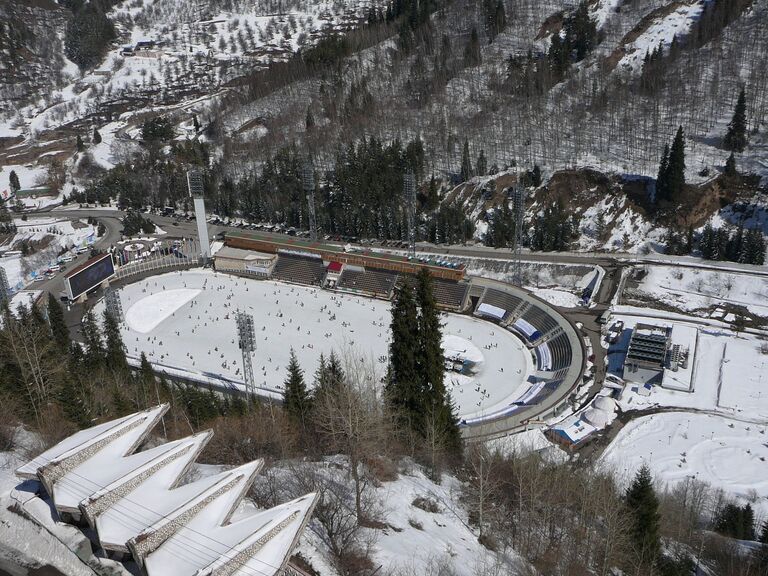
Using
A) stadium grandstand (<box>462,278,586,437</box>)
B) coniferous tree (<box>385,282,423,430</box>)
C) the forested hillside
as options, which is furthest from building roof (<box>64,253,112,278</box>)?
coniferous tree (<box>385,282,423,430</box>)

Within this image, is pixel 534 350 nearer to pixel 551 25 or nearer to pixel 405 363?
pixel 405 363

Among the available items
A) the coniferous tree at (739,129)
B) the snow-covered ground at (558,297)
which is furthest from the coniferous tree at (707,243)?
the coniferous tree at (739,129)

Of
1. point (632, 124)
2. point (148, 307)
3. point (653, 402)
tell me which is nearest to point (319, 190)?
point (148, 307)

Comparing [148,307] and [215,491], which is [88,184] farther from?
[215,491]

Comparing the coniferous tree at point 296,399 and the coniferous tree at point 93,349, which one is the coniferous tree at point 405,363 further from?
the coniferous tree at point 93,349

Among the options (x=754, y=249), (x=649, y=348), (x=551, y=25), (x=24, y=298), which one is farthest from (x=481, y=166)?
(x=24, y=298)

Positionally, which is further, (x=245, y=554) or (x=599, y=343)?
(x=599, y=343)
